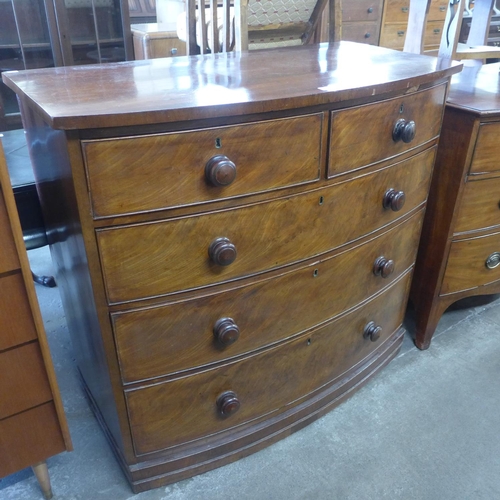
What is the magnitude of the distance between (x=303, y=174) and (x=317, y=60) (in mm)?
441

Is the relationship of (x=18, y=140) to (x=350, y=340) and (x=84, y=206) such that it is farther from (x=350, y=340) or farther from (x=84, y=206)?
(x=350, y=340)

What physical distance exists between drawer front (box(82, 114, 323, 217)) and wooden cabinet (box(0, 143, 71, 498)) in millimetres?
169

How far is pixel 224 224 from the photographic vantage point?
960 millimetres

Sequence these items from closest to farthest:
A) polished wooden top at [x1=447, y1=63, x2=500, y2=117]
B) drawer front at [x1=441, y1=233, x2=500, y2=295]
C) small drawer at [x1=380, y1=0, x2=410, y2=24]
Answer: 1. polished wooden top at [x1=447, y1=63, x2=500, y2=117]
2. drawer front at [x1=441, y1=233, x2=500, y2=295]
3. small drawer at [x1=380, y1=0, x2=410, y2=24]

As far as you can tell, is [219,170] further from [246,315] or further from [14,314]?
[14,314]

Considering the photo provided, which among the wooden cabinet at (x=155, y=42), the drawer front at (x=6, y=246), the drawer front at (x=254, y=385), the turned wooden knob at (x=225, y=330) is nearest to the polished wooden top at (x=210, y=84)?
the drawer front at (x=6, y=246)

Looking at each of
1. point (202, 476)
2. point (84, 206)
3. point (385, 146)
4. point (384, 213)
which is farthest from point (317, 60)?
point (202, 476)

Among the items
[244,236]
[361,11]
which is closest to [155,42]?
[361,11]

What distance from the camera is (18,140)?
5.90 feet

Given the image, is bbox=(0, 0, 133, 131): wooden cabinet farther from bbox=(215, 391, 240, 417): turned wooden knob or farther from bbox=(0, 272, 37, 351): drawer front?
bbox=(215, 391, 240, 417): turned wooden knob

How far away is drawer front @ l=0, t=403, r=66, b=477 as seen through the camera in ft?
3.45

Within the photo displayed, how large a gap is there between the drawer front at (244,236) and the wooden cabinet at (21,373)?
0.52 ft

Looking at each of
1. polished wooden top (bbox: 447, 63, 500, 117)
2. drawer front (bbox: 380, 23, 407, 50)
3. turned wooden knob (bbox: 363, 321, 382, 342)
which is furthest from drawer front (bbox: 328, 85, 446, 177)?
drawer front (bbox: 380, 23, 407, 50)

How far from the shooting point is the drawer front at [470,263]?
62.1 inches
